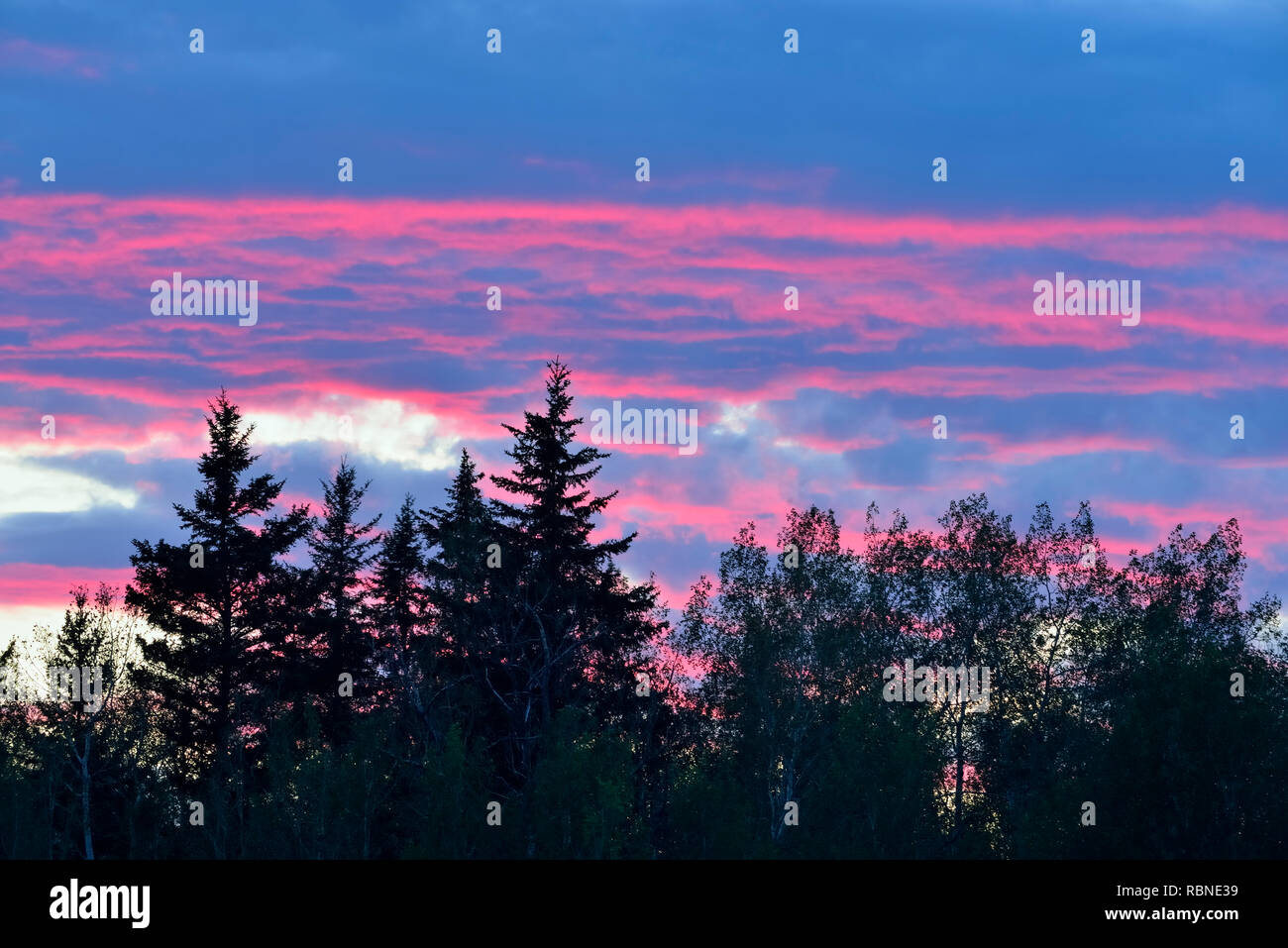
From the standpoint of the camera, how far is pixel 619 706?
7325cm

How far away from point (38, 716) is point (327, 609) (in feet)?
51.6

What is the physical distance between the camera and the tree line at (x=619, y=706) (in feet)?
204

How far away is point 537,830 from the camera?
58219 millimetres

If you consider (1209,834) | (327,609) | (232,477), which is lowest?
(1209,834)

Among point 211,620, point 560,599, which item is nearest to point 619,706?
point 560,599

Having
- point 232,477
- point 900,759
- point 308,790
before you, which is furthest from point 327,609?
point 900,759

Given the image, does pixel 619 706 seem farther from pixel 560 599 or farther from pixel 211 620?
pixel 211 620

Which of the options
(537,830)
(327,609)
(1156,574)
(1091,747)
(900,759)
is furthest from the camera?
(327,609)

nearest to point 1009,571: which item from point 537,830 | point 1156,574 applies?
point 1156,574

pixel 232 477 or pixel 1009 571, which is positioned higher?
pixel 232 477

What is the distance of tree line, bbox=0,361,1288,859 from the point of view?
6209 centimetres
